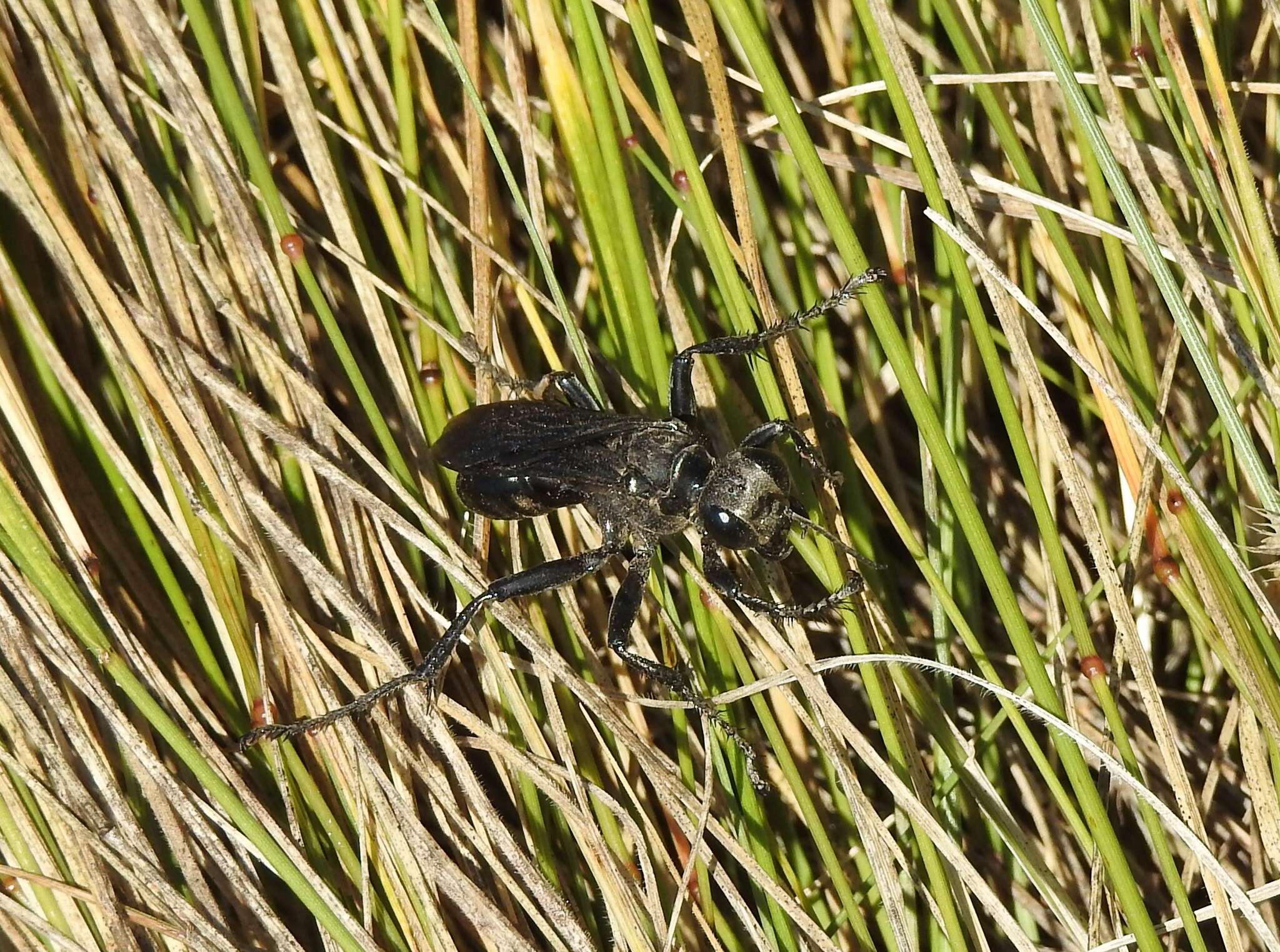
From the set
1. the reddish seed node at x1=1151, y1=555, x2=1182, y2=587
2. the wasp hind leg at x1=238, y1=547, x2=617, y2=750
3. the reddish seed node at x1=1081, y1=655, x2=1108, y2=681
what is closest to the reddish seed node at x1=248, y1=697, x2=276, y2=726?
the wasp hind leg at x1=238, y1=547, x2=617, y2=750

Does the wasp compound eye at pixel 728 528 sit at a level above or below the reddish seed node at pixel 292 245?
below

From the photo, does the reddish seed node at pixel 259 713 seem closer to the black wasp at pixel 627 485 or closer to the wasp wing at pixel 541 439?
the black wasp at pixel 627 485

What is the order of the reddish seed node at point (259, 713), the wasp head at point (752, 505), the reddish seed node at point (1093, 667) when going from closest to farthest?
the reddish seed node at point (1093, 667), the wasp head at point (752, 505), the reddish seed node at point (259, 713)

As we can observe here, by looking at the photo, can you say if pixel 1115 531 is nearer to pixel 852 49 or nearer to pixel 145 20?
pixel 852 49

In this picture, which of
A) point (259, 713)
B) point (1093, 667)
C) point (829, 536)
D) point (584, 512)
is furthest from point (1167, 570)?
point (259, 713)

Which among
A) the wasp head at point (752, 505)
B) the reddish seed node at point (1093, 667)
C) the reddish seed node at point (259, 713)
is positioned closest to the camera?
the reddish seed node at point (1093, 667)

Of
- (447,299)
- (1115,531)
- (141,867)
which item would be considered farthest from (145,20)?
(1115,531)

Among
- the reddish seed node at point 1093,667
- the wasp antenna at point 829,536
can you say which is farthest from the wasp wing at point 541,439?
the reddish seed node at point 1093,667
